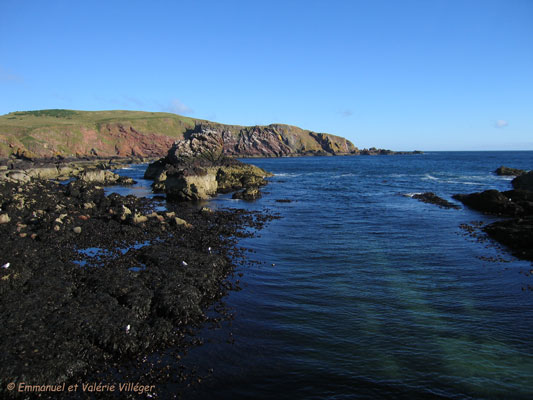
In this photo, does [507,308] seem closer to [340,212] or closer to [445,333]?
[445,333]

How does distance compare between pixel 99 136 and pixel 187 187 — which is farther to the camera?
pixel 99 136

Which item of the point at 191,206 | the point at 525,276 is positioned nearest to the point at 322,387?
the point at 525,276

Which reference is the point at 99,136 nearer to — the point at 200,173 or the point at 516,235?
the point at 200,173

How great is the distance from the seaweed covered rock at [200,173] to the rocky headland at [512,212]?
28.2 metres

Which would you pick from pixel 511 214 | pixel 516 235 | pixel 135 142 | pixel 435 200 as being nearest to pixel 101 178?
pixel 435 200

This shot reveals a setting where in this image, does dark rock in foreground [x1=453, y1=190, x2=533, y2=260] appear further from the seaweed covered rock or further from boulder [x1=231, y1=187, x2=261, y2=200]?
the seaweed covered rock

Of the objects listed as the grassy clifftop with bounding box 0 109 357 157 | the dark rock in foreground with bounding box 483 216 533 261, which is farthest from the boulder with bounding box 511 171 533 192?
the grassy clifftop with bounding box 0 109 357 157

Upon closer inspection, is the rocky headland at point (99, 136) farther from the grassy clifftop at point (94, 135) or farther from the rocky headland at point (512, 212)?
the rocky headland at point (512, 212)

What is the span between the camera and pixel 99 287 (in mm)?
14656

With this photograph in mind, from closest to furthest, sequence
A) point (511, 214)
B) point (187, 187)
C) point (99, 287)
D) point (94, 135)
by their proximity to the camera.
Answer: point (99, 287) → point (511, 214) → point (187, 187) → point (94, 135)

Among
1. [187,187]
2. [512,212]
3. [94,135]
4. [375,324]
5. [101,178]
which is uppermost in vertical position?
[94,135]

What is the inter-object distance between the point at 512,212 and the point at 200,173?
37.8 metres

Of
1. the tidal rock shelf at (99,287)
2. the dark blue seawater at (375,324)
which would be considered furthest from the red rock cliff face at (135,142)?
the dark blue seawater at (375,324)

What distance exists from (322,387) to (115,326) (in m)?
7.55
